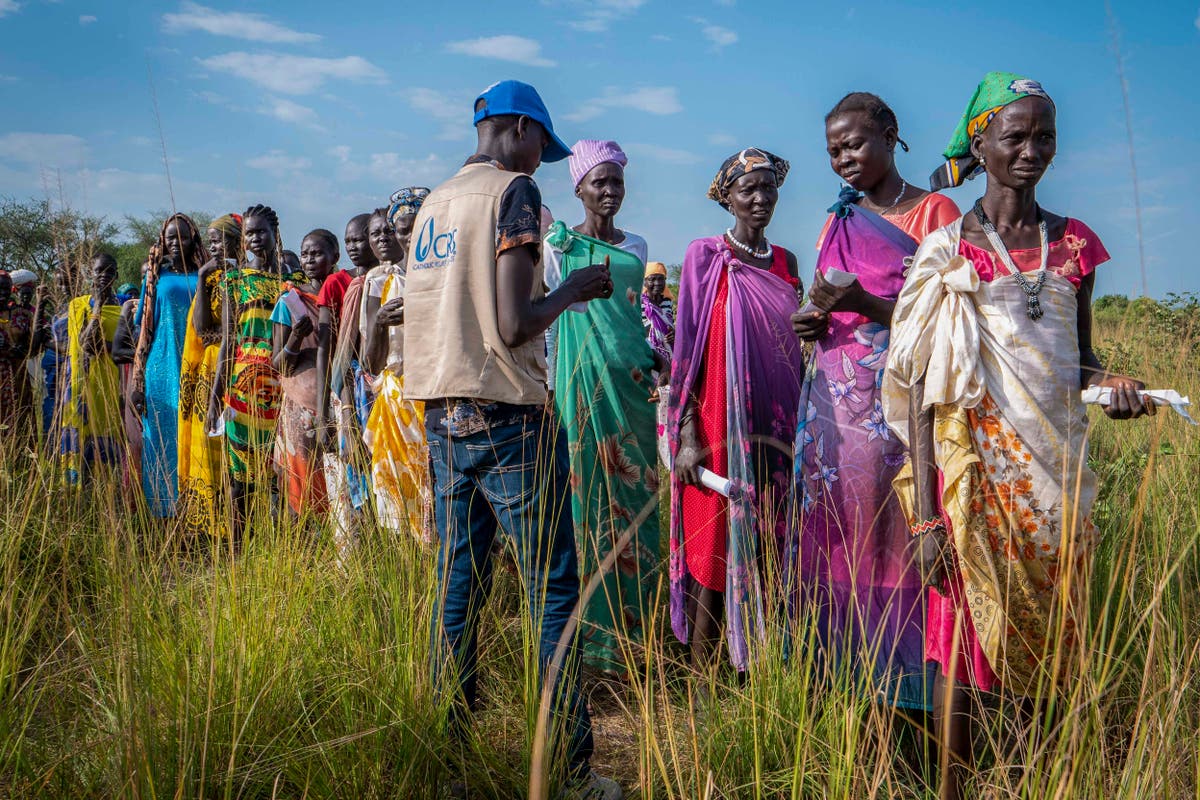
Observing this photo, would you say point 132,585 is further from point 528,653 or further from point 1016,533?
point 1016,533

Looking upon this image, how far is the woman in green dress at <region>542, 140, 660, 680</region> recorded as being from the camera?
414cm

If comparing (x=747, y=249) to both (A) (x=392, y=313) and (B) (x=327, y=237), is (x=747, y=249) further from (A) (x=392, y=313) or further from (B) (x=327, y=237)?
(B) (x=327, y=237)

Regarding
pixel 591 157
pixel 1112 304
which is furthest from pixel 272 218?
pixel 1112 304

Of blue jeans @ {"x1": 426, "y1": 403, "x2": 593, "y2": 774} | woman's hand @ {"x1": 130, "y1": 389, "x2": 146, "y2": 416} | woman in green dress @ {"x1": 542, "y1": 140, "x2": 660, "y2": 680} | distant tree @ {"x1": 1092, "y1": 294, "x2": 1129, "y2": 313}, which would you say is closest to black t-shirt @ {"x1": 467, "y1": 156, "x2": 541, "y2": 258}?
blue jeans @ {"x1": 426, "y1": 403, "x2": 593, "y2": 774}

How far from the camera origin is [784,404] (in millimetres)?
3797

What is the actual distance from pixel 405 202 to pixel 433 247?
1.92 m

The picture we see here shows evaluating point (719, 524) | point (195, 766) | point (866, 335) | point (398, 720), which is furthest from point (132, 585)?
point (866, 335)

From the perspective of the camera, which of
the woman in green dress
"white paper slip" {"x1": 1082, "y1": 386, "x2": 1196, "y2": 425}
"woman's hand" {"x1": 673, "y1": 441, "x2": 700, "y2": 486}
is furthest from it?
the woman in green dress

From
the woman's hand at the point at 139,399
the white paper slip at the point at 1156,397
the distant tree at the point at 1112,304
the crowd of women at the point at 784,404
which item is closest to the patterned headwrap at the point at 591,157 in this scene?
the crowd of women at the point at 784,404

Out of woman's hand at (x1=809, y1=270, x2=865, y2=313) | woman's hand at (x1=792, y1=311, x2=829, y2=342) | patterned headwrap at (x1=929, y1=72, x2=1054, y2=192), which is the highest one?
patterned headwrap at (x1=929, y1=72, x2=1054, y2=192)

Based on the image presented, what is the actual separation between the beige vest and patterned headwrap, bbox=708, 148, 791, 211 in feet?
4.62

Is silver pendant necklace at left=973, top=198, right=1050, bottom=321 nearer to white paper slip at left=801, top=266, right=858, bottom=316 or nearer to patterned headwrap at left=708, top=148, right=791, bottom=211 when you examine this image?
white paper slip at left=801, top=266, right=858, bottom=316

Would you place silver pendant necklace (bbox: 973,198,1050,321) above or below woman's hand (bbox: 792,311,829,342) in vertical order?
above

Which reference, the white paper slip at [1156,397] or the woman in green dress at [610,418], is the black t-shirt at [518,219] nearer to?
the woman in green dress at [610,418]
